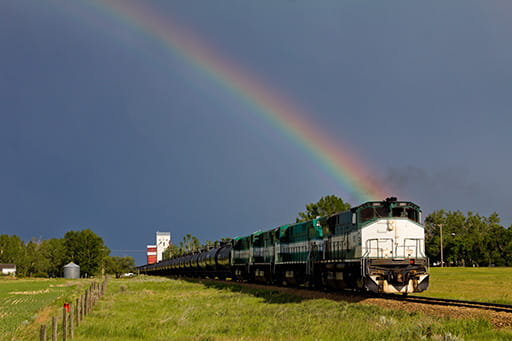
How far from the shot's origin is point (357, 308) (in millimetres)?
22016

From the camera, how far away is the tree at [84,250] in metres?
154

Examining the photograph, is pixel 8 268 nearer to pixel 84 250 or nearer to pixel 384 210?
pixel 84 250

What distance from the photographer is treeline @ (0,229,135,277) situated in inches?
6073

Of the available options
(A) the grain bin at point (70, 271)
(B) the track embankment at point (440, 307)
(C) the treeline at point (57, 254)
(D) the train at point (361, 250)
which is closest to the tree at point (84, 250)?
(C) the treeline at point (57, 254)

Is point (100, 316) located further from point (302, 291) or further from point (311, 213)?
point (311, 213)

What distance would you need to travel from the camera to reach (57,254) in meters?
175

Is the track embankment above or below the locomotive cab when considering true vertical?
below

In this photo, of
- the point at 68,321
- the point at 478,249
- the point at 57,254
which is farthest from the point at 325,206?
the point at 57,254

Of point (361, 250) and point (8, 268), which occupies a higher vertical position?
point (361, 250)

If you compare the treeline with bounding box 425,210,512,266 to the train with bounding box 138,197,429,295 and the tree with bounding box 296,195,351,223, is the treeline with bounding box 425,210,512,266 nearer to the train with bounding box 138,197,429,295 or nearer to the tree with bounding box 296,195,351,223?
the tree with bounding box 296,195,351,223

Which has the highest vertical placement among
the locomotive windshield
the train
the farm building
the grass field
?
the locomotive windshield

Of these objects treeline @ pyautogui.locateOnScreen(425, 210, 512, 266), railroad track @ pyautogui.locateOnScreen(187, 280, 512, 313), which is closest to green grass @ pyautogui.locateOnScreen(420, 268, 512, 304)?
railroad track @ pyautogui.locateOnScreen(187, 280, 512, 313)

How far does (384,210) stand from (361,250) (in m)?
2.25

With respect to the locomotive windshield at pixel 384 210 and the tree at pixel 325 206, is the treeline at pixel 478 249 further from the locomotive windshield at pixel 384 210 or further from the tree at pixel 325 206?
the locomotive windshield at pixel 384 210
